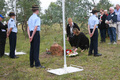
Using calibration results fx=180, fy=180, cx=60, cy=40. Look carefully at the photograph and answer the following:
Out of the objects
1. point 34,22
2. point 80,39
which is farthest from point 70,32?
point 34,22

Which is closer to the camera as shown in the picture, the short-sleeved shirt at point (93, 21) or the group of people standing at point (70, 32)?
the group of people standing at point (70, 32)

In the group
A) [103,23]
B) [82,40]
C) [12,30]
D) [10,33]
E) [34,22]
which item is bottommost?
[82,40]

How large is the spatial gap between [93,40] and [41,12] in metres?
10.0

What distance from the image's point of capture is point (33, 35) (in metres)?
5.43

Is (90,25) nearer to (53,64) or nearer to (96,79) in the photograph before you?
(53,64)

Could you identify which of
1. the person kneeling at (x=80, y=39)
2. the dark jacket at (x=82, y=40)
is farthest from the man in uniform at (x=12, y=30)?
the dark jacket at (x=82, y=40)

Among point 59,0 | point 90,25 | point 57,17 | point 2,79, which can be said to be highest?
point 59,0

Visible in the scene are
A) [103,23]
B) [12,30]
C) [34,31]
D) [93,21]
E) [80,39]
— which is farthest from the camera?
[103,23]

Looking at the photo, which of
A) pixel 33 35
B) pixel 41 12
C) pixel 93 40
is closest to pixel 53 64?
pixel 33 35

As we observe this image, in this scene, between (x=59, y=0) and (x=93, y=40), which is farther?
(x=59, y=0)

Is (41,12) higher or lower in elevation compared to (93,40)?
higher

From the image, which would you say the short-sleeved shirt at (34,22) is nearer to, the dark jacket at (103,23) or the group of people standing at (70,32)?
the group of people standing at (70,32)

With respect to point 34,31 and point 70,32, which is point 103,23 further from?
point 34,31

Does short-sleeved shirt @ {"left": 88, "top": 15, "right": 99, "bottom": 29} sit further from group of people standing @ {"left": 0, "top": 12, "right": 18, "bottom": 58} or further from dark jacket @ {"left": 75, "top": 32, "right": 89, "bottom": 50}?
group of people standing @ {"left": 0, "top": 12, "right": 18, "bottom": 58}
